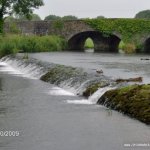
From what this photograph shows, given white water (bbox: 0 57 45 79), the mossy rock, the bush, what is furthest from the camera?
the bush

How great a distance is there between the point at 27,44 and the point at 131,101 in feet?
142

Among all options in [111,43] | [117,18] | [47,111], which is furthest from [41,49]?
[47,111]

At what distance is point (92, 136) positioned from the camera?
56.5 ft

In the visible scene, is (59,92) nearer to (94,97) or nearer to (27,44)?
(94,97)

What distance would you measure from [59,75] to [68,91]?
16.3ft

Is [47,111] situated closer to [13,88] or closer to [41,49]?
[13,88]

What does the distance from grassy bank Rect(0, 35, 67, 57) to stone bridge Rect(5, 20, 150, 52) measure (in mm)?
4237

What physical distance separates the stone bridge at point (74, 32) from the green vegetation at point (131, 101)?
51.5 m

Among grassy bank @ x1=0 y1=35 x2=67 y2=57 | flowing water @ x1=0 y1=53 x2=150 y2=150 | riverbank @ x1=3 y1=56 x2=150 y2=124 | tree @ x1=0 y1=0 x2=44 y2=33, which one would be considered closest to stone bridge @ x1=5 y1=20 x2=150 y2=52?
grassy bank @ x1=0 y1=35 x2=67 y2=57

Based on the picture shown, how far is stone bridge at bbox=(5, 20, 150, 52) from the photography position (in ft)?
249

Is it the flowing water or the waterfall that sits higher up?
the waterfall

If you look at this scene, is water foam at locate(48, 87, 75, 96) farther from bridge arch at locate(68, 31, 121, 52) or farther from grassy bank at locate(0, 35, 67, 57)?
bridge arch at locate(68, 31, 121, 52)

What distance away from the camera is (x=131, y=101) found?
21.2m

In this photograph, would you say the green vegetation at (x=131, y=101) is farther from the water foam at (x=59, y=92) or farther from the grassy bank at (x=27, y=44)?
the grassy bank at (x=27, y=44)
